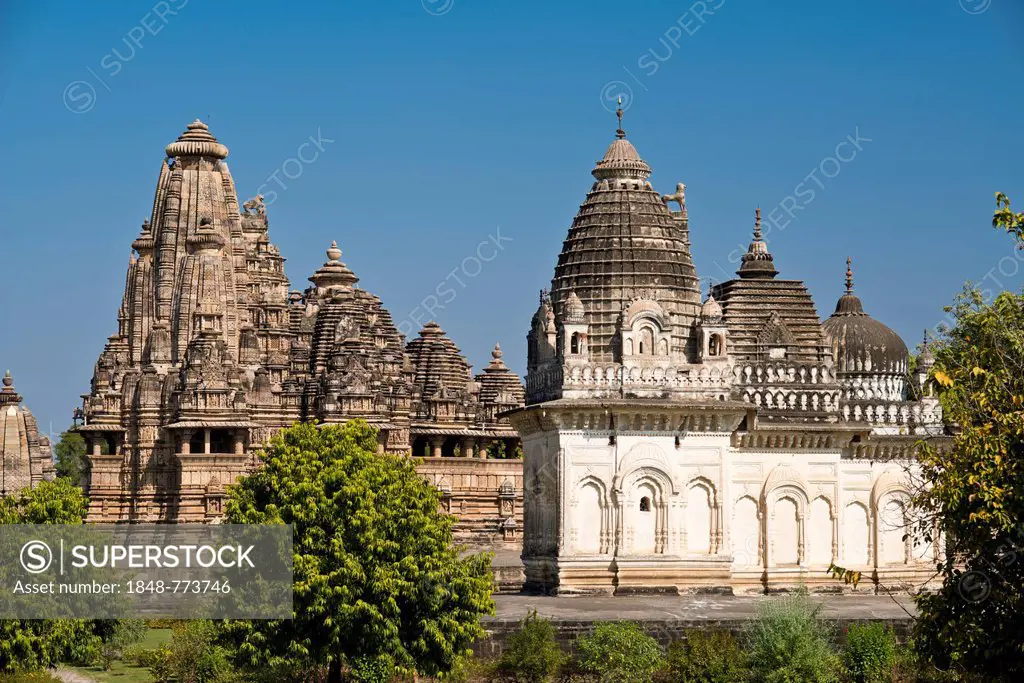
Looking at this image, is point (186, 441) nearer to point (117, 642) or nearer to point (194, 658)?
point (117, 642)

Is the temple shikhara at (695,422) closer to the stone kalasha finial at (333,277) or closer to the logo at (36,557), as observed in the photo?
the logo at (36,557)

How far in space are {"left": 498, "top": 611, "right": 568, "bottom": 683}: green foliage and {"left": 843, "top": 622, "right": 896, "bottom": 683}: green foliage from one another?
16.8 ft

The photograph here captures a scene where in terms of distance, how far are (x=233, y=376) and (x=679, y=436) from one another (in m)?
26.9

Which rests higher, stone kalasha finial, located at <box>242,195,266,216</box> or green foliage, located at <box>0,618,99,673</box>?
stone kalasha finial, located at <box>242,195,266,216</box>

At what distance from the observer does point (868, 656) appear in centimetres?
3638

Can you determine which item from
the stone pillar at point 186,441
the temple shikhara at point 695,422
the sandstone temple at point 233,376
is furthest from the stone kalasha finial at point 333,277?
the temple shikhara at point 695,422

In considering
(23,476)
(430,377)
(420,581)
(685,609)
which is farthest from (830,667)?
(430,377)

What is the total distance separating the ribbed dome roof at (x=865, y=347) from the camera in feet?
162

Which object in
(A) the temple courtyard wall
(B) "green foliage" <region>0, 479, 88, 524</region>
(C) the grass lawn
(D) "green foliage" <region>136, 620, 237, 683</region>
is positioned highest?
(B) "green foliage" <region>0, 479, 88, 524</region>

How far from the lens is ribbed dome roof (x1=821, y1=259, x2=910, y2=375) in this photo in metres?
49.3

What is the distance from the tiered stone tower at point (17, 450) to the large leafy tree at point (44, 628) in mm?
26499

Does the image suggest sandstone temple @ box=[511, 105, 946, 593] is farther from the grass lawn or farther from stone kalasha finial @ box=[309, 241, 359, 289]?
stone kalasha finial @ box=[309, 241, 359, 289]

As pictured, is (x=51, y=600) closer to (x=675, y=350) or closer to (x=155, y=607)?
(x=155, y=607)

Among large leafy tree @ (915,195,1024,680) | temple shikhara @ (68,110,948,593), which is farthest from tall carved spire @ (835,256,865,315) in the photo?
large leafy tree @ (915,195,1024,680)
